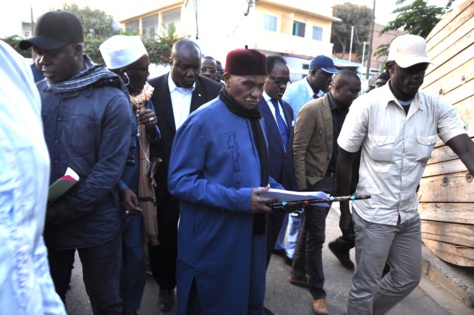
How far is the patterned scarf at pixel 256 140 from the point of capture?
Answer: 2.37 metres

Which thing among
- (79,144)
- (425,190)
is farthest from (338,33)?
(79,144)

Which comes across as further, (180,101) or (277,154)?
(180,101)

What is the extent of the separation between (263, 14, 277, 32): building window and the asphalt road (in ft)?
87.1

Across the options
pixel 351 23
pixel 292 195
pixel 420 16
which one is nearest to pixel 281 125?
pixel 292 195

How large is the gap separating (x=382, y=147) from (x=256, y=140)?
34.6 inches

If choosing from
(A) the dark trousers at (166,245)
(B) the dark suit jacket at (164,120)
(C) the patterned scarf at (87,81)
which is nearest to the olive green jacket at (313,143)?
Answer: (B) the dark suit jacket at (164,120)

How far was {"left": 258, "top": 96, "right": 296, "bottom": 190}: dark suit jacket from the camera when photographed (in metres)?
3.30

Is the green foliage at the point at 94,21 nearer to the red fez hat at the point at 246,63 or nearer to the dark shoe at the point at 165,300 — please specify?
the dark shoe at the point at 165,300

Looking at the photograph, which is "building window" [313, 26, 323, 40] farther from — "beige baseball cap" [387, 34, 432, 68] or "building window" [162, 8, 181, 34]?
"beige baseball cap" [387, 34, 432, 68]

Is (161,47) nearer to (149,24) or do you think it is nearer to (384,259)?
(149,24)

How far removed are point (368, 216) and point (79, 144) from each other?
1870 millimetres

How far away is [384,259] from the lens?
277cm

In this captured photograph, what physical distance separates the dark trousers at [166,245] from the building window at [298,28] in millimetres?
29695

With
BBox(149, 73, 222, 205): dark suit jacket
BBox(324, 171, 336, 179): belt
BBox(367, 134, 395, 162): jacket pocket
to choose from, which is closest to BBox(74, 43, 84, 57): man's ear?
BBox(149, 73, 222, 205): dark suit jacket
